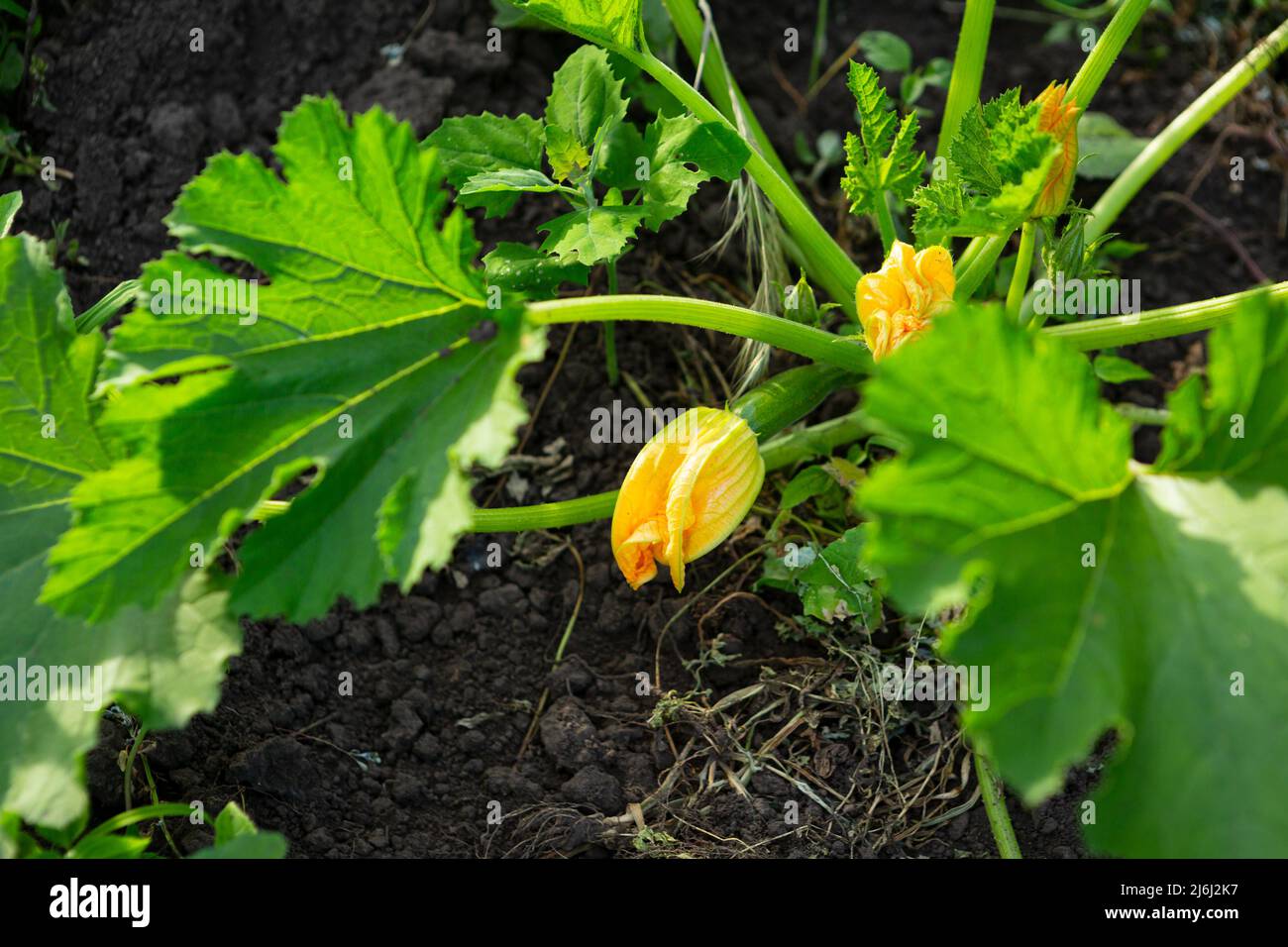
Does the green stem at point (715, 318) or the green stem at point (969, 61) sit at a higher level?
the green stem at point (969, 61)

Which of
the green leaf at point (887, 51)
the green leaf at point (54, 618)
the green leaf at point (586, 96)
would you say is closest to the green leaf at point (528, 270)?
the green leaf at point (586, 96)

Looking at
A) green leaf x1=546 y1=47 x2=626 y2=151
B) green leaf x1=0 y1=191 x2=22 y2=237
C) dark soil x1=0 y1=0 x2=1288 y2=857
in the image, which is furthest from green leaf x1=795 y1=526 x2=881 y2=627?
green leaf x1=0 y1=191 x2=22 y2=237

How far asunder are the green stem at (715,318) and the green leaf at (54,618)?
68cm

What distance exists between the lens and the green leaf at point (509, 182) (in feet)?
7.14

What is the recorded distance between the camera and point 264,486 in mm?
1831

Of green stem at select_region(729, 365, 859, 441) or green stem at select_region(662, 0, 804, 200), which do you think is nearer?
green stem at select_region(729, 365, 859, 441)

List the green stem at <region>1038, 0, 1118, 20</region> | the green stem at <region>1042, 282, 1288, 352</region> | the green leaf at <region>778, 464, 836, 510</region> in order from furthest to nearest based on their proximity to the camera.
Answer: the green stem at <region>1038, 0, 1118, 20</region> < the green leaf at <region>778, 464, 836, 510</region> < the green stem at <region>1042, 282, 1288, 352</region>

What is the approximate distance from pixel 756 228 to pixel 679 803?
1286 mm

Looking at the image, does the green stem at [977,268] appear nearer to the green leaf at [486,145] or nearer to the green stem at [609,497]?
the green stem at [609,497]

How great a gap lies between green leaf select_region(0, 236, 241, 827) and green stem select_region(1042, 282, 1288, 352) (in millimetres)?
1495

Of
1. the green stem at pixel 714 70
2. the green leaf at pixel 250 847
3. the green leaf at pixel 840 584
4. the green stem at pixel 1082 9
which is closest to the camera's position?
the green leaf at pixel 250 847

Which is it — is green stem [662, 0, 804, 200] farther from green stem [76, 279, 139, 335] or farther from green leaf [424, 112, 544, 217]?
green stem [76, 279, 139, 335]

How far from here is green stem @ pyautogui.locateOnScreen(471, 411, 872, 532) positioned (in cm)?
223
